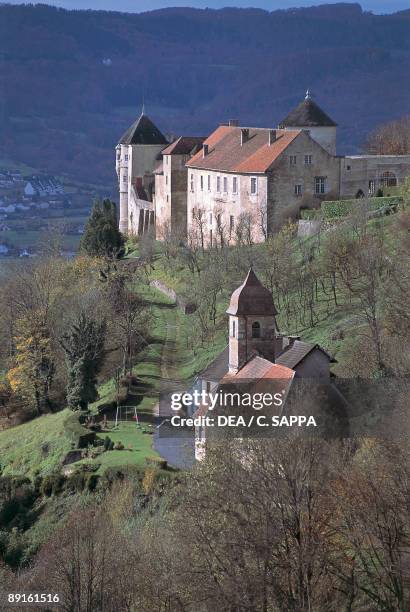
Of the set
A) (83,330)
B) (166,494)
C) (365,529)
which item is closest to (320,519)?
(365,529)

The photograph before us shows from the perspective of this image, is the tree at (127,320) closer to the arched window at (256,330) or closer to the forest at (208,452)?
the forest at (208,452)

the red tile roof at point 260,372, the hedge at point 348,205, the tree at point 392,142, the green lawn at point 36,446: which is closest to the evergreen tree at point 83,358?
the green lawn at point 36,446

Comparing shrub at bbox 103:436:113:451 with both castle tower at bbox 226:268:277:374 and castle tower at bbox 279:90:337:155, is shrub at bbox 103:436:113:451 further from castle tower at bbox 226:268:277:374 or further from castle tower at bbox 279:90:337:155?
castle tower at bbox 279:90:337:155

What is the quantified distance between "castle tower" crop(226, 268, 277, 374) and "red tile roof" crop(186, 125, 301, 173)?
22838 mm

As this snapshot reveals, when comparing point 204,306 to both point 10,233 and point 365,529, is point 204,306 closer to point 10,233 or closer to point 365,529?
point 365,529

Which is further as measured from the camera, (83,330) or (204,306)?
(204,306)

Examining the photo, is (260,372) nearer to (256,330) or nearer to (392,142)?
(256,330)

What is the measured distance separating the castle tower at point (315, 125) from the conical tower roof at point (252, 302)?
1022 inches

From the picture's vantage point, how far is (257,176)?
60250 millimetres

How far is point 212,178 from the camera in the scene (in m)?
65.4

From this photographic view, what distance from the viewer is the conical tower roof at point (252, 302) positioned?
3706 cm

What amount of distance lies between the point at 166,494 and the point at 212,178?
34.9 metres

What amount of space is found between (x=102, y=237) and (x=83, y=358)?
913 inches

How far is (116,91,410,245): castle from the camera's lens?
59719 millimetres
